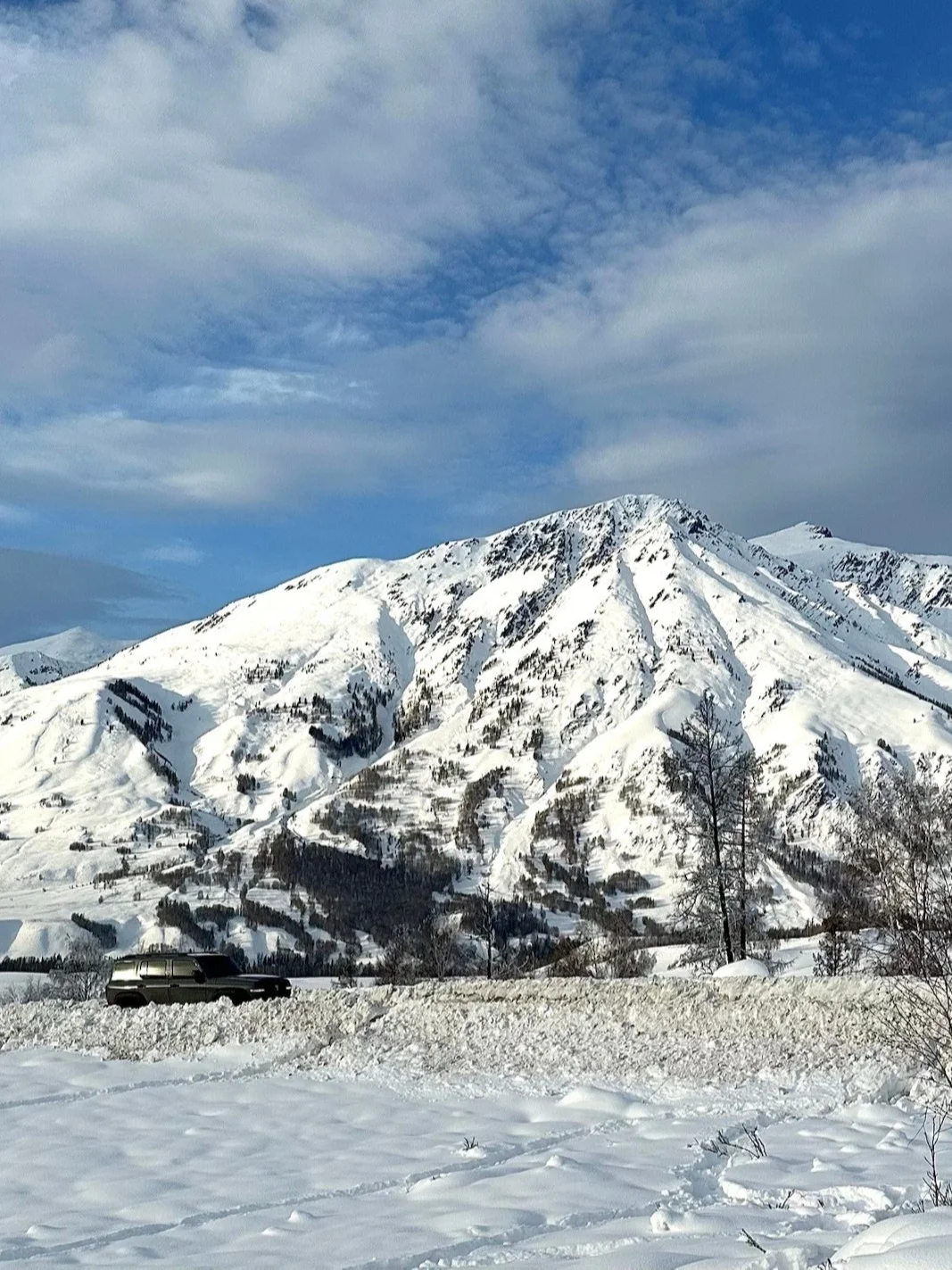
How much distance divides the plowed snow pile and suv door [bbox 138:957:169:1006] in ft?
9.02

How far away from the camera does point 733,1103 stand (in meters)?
15.8

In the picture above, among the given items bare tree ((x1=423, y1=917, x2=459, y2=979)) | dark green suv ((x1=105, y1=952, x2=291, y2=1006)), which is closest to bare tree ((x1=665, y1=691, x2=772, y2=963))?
dark green suv ((x1=105, y1=952, x2=291, y2=1006))

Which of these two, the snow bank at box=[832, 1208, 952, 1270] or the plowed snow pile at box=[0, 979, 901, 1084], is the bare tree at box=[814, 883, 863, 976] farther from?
the snow bank at box=[832, 1208, 952, 1270]

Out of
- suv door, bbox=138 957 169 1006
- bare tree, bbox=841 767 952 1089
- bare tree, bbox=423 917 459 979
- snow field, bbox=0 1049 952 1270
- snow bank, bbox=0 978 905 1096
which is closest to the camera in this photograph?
snow field, bbox=0 1049 952 1270

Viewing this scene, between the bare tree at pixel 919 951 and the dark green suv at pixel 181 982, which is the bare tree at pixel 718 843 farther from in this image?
the bare tree at pixel 919 951

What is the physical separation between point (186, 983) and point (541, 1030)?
11.7 meters

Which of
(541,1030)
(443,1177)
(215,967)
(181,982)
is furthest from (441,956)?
(443,1177)

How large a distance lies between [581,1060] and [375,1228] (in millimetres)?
9326

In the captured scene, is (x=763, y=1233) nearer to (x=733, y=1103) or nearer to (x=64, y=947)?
(x=733, y=1103)

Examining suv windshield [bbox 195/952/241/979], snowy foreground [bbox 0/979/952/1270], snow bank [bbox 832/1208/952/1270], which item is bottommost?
snowy foreground [bbox 0/979/952/1270]

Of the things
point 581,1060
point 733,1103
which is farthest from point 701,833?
point 733,1103

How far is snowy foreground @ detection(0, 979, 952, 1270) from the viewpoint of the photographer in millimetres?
9453

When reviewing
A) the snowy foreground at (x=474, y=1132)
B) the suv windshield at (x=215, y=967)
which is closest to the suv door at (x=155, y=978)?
the suv windshield at (x=215, y=967)

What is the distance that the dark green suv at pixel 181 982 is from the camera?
91.4 feet
